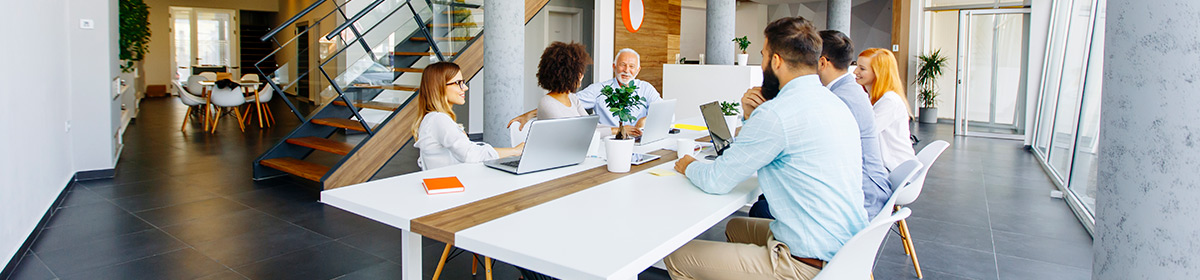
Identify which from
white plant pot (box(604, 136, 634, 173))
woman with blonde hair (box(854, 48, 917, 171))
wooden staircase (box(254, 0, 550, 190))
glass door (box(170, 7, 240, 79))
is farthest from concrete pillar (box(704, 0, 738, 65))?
glass door (box(170, 7, 240, 79))

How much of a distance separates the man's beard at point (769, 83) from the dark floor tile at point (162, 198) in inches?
159

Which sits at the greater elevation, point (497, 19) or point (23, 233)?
point (497, 19)

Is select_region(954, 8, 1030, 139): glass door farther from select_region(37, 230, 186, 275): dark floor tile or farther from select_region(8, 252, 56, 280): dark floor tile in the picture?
select_region(8, 252, 56, 280): dark floor tile

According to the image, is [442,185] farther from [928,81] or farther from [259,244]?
[928,81]

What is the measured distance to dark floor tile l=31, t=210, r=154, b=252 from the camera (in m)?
3.79

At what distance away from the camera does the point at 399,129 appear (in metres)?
5.56

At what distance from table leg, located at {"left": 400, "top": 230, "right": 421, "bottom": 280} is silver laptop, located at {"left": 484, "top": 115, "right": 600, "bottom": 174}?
1.59 feet

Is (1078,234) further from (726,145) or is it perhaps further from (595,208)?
(595,208)

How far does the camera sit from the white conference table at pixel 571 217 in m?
1.57

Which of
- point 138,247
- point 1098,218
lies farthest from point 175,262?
point 1098,218

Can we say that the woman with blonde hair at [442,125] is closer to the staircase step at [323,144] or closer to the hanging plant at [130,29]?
the staircase step at [323,144]

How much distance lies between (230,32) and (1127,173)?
20.0 m

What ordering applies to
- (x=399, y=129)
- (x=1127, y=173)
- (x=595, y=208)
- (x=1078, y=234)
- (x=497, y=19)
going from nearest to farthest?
(x=1127, y=173), (x=595, y=208), (x=1078, y=234), (x=497, y=19), (x=399, y=129)

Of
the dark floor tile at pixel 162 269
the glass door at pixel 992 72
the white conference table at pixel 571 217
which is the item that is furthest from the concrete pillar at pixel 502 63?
the glass door at pixel 992 72
